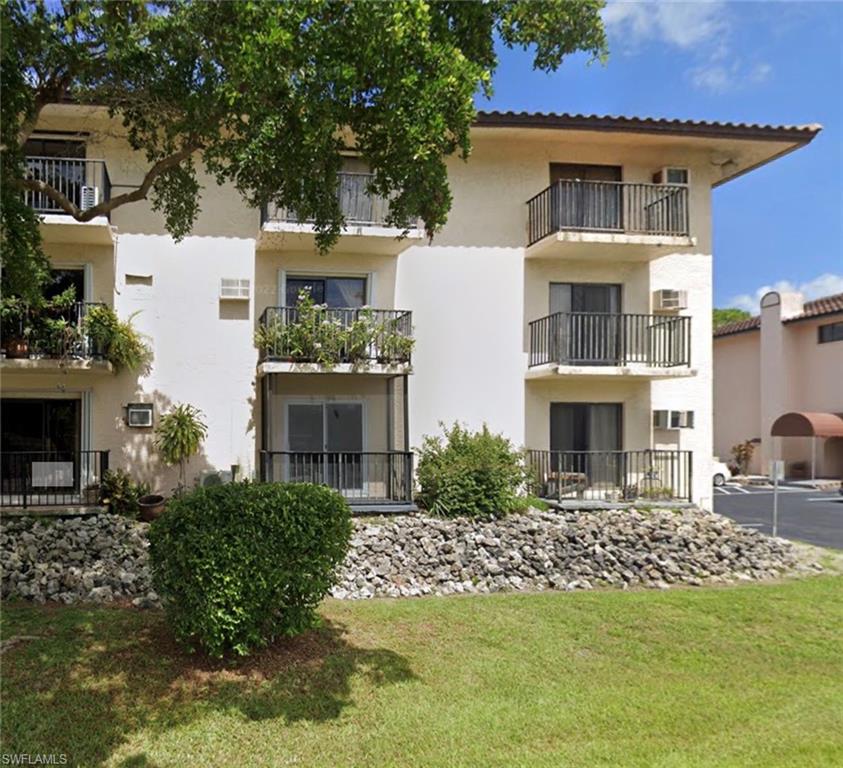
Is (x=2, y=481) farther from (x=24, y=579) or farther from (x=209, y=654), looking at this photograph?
(x=209, y=654)

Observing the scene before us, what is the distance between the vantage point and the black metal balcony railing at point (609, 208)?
14.3 meters

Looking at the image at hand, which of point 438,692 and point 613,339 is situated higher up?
point 613,339

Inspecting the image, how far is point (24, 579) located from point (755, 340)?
31.2 meters

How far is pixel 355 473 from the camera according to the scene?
44.8ft

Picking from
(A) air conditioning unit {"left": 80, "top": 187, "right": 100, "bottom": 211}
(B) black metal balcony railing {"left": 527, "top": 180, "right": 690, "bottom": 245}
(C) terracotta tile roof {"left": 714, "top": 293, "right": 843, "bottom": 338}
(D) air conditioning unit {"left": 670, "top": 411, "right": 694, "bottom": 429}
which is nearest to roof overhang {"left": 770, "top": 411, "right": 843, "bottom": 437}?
(C) terracotta tile roof {"left": 714, "top": 293, "right": 843, "bottom": 338}

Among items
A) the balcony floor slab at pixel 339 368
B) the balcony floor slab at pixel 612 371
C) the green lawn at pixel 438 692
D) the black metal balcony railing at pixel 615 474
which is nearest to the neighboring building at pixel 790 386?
the black metal balcony railing at pixel 615 474

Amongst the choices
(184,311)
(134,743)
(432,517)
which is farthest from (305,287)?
(134,743)

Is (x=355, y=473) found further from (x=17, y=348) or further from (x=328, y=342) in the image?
(x=17, y=348)

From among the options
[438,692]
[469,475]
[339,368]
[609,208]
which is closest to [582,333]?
[609,208]

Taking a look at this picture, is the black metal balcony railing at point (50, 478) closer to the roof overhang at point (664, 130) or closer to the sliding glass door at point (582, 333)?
the sliding glass door at point (582, 333)

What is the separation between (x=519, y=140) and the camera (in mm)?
14961

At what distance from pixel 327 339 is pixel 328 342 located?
0.06m

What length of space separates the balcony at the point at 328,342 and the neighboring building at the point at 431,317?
6 centimetres

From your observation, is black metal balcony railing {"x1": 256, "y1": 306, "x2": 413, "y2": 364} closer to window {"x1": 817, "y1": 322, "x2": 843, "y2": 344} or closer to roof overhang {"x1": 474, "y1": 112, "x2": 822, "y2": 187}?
roof overhang {"x1": 474, "y1": 112, "x2": 822, "y2": 187}
